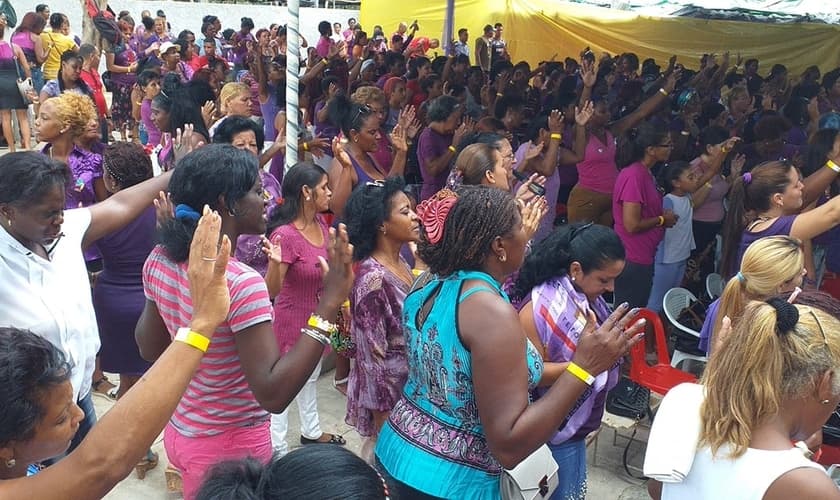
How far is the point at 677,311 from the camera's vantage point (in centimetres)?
440

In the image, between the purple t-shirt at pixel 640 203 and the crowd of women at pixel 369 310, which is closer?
the crowd of women at pixel 369 310

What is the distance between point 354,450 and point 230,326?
7.00 feet

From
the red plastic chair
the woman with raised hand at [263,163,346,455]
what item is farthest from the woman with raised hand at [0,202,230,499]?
the red plastic chair

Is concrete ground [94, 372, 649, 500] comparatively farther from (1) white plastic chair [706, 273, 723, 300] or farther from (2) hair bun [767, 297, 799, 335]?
(2) hair bun [767, 297, 799, 335]

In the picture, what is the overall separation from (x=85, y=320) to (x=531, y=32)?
14.4 metres

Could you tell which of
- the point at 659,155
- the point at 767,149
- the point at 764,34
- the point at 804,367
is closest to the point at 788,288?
the point at 804,367

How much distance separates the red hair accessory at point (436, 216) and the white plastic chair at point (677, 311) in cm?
247

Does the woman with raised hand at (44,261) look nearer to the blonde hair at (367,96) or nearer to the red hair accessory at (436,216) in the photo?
the red hair accessory at (436,216)

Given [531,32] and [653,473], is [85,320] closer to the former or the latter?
[653,473]

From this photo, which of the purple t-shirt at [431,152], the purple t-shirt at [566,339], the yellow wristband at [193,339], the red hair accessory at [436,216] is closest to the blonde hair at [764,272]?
the purple t-shirt at [566,339]

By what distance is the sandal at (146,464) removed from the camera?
3557 mm

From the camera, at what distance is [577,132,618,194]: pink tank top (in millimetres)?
5688

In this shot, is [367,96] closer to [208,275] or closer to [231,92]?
[231,92]

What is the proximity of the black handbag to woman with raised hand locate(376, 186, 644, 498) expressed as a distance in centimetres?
195
